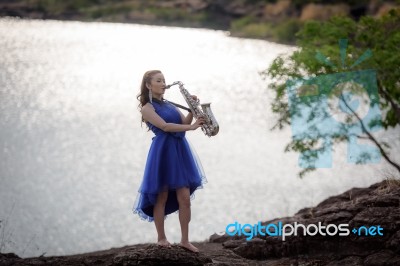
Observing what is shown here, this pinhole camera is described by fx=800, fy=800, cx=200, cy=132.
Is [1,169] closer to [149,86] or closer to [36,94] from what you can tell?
[36,94]

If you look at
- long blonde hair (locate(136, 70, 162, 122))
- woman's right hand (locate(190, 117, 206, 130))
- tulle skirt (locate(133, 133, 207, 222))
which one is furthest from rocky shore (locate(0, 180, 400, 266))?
long blonde hair (locate(136, 70, 162, 122))

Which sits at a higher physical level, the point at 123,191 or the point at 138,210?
the point at 123,191

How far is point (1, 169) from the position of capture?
32.1m

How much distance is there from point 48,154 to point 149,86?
28.5 metres

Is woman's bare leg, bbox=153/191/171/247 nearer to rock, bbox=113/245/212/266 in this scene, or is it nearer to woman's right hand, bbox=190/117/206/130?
rock, bbox=113/245/212/266

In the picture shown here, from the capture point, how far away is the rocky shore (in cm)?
847

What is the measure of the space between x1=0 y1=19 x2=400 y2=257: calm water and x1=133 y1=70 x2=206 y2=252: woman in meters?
2.74

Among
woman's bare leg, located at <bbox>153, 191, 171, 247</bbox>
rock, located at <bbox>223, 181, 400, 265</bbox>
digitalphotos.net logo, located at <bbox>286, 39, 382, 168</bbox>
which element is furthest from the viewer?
digitalphotos.net logo, located at <bbox>286, 39, 382, 168</bbox>

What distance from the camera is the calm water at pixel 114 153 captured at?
84.4 feet

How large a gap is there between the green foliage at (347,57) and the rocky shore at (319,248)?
9.40 metres

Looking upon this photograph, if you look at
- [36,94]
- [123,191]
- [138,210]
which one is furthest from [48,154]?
[138,210]

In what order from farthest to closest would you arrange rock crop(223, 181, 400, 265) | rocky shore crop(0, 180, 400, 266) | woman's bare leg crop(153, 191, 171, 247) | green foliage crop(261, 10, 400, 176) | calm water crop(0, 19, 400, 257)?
calm water crop(0, 19, 400, 257)
green foliage crop(261, 10, 400, 176)
rock crop(223, 181, 400, 265)
rocky shore crop(0, 180, 400, 266)
woman's bare leg crop(153, 191, 171, 247)

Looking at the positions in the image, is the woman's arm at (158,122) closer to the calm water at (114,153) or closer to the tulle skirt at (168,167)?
the tulle skirt at (168,167)

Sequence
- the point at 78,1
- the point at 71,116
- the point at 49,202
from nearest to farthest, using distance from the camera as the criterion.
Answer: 1. the point at 49,202
2. the point at 71,116
3. the point at 78,1
